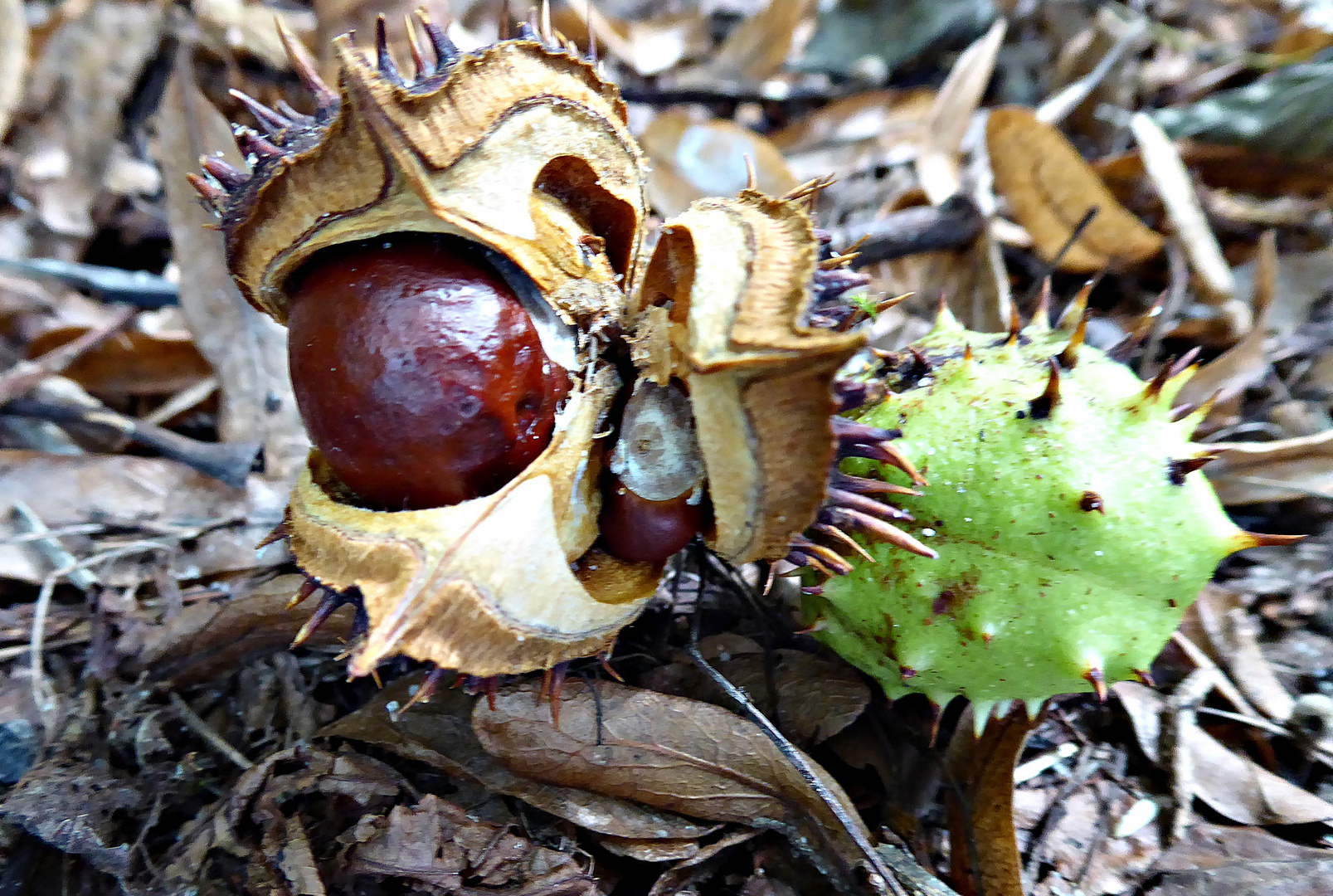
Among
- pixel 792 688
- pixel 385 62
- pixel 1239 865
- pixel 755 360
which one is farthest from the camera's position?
pixel 792 688

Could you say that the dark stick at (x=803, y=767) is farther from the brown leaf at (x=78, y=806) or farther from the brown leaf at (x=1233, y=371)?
the brown leaf at (x=1233, y=371)

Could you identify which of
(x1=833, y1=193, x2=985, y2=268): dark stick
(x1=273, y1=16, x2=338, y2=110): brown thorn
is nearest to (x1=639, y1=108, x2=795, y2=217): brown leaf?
(x1=833, y1=193, x2=985, y2=268): dark stick

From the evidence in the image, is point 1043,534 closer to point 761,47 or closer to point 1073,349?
point 1073,349

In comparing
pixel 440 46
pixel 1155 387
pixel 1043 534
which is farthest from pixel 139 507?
pixel 1155 387

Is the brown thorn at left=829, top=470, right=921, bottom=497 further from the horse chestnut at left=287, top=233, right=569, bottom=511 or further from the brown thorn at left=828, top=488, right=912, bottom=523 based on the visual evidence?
the horse chestnut at left=287, top=233, right=569, bottom=511

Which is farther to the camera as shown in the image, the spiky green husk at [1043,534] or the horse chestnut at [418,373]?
the spiky green husk at [1043,534]

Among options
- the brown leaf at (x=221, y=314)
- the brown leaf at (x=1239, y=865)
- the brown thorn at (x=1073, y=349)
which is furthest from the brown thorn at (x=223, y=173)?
the brown leaf at (x=1239, y=865)

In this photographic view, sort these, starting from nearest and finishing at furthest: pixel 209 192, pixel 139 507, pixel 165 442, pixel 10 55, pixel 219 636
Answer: pixel 209 192, pixel 219 636, pixel 139 507, pixel 165 442, pixel 10 55
